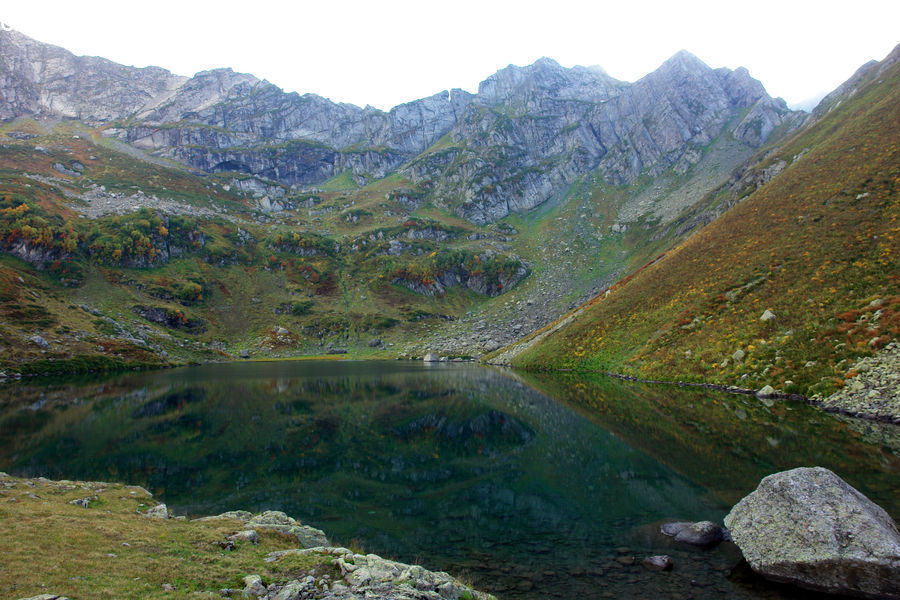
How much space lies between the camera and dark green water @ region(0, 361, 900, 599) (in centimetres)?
1507

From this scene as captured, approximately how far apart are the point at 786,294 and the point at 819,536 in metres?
43.2

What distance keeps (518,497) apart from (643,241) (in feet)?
529

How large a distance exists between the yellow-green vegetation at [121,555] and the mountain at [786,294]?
133 feet

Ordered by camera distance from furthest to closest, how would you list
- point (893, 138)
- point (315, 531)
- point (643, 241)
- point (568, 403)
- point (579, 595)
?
point (643, 241), point (893, 138), point (568, 403), point (315, 531), point (579, 595)

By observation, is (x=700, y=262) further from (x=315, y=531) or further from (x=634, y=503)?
(x=315, y=531)

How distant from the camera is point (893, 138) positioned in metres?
58.6

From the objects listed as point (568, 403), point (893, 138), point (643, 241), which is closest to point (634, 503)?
point (568, 403)

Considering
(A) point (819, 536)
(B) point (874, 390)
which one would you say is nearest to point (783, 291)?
(B) point (874, 390)

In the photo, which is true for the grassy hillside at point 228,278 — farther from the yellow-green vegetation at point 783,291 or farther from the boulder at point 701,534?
the boulder at point 701,534

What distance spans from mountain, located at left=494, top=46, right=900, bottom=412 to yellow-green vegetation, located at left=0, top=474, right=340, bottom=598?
4053 centimetres

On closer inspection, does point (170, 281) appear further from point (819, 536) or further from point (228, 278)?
point (819, 536)

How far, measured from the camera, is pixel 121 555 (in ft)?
36.8

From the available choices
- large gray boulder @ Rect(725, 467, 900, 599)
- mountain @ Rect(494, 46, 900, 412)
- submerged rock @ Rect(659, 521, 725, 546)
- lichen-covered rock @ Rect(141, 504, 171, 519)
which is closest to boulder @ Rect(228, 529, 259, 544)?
lichen-covered rock @ Rect(141, 504, 171, 519)

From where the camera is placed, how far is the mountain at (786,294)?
36.3 m
